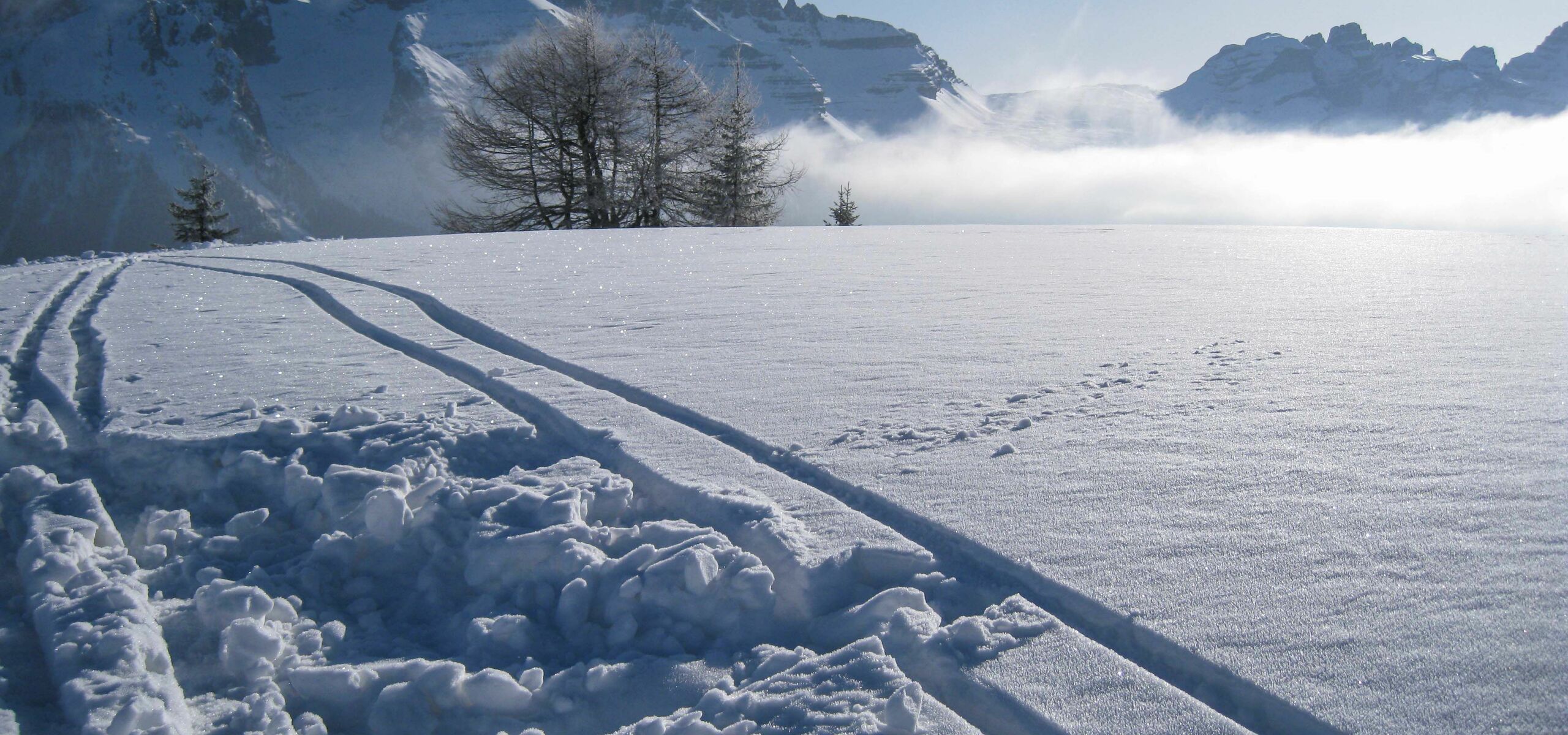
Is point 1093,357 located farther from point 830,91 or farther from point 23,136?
point 830,91

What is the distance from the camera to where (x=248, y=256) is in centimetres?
843

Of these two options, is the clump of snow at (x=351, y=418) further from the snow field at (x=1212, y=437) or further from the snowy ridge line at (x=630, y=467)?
the snow field at (x=1212, y=437)

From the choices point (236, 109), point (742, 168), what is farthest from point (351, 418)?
point (236, 109)

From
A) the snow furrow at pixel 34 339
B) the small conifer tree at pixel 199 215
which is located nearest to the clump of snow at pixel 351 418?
the snow furrow at pixel 34 339

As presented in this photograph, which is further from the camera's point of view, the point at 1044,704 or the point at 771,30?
the point at 771,30

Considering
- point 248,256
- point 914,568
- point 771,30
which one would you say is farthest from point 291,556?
point 771,30

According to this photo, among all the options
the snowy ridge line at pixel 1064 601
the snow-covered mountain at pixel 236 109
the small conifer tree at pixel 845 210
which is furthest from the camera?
the snow-covered mountain at pixel 236 109

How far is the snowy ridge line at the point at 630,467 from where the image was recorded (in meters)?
1.47

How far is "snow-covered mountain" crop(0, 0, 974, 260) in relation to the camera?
305ft

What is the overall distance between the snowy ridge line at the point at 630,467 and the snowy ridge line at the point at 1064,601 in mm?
44

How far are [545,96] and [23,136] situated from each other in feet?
378

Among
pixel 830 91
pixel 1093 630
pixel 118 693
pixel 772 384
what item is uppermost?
pixel 830 91

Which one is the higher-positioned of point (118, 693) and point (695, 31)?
point (695, 31)

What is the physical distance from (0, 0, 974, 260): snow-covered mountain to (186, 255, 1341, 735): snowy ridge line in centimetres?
9375
